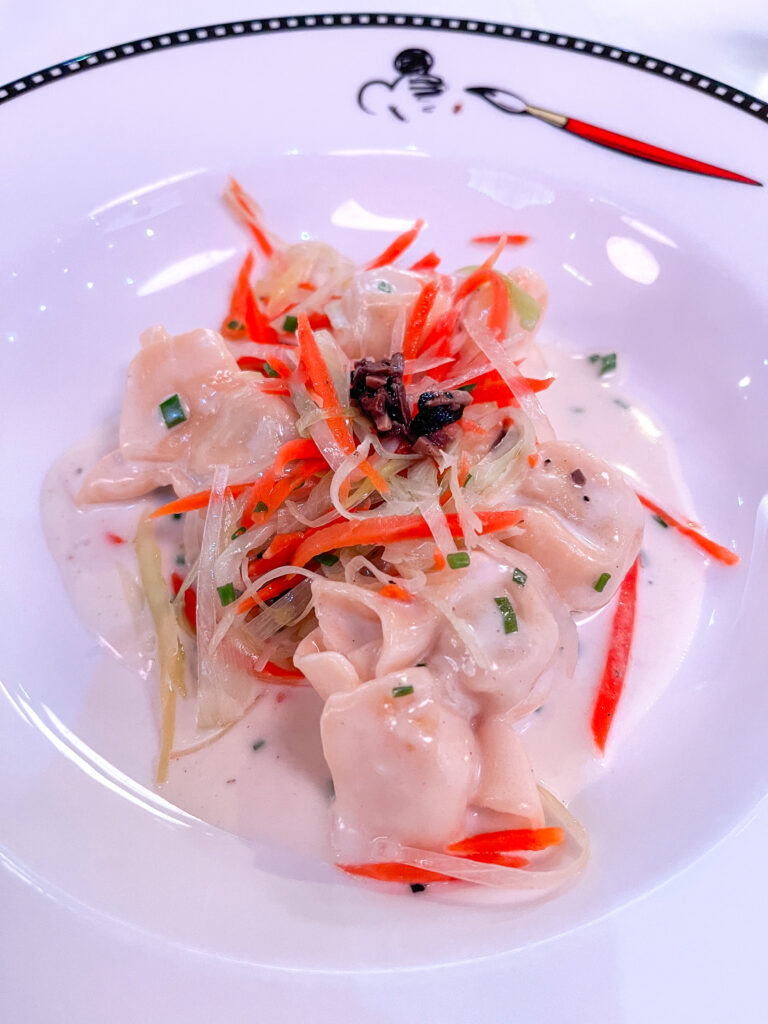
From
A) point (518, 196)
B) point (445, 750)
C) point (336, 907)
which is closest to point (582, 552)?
point (445, 750)

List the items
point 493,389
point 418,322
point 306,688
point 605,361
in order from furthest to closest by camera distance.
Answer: point 605,361
point 418,322
point 493,389
point 306,688

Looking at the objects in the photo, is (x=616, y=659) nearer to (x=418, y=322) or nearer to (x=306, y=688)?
(x=306, y=688)

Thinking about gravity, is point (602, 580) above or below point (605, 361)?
below

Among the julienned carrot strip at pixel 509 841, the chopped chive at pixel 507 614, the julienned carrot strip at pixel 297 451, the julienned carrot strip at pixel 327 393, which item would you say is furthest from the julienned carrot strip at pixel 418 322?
the julienned carrot strip at pixel 509 841

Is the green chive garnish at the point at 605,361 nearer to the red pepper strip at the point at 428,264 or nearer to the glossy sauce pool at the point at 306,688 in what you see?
the glossy sauce pool at the point at 306,688

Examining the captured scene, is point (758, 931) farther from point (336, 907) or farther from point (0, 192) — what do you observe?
point (0, 192)

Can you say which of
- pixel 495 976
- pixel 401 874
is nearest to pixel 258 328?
pixel 401 874

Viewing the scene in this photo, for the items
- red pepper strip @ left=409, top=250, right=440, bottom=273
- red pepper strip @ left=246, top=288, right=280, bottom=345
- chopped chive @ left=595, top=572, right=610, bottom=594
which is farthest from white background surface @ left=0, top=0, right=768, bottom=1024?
red pepper strip @ left=409, top=250, right=440, bottom=273
